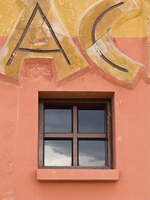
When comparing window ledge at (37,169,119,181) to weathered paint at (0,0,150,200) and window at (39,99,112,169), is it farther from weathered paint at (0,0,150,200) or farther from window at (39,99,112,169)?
window at (39,99,112,169)

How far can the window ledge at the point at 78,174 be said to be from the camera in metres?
4.67

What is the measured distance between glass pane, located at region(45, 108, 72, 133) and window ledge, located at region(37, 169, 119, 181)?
0.59m

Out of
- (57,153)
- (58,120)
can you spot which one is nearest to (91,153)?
(57,153)

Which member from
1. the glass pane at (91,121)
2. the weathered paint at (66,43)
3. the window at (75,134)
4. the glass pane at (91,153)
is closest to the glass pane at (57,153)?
the window at (75,134)

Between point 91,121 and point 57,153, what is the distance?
550 millimetres

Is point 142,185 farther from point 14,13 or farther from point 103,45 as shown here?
point 14,13

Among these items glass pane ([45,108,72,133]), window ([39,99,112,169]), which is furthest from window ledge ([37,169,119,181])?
glass pane ([45,108,72,133])

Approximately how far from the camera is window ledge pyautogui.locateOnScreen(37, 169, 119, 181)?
4.67 m

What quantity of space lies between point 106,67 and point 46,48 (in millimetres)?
713

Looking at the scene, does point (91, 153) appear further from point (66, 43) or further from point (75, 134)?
point (66, 43)

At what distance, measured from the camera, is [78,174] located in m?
4.68

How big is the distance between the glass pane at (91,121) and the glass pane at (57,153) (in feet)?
0.82

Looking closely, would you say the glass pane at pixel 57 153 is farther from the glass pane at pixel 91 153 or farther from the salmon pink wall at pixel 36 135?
the salmon pink wall at pixel 36 135

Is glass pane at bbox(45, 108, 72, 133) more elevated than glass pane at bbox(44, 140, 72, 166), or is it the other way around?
glass pane at bbox(45, 108, 72, 133)
